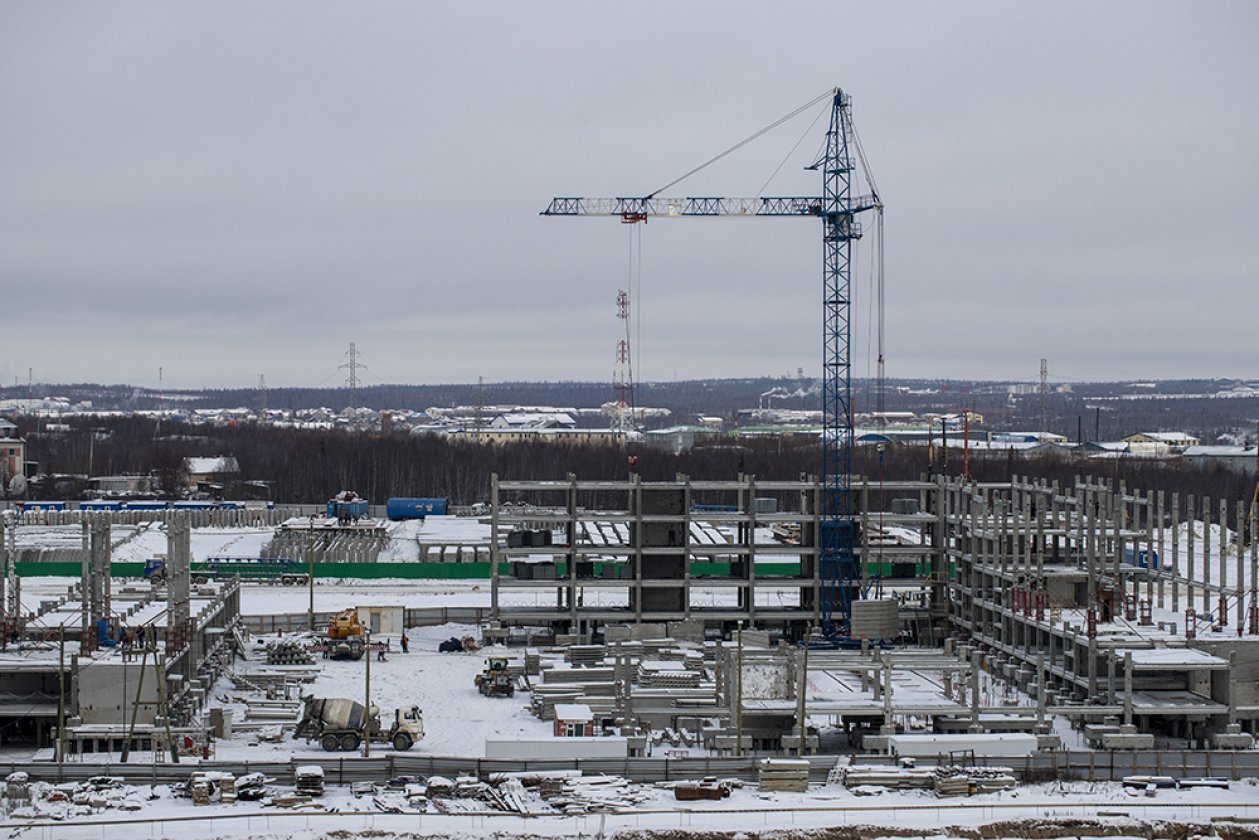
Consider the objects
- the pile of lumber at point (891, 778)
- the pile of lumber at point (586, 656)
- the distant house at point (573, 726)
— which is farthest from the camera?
the pile of lumber at point (586, 656)

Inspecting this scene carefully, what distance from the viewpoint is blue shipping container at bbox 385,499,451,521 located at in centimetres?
9862

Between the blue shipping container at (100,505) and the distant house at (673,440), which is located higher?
the distant house at (673,440)

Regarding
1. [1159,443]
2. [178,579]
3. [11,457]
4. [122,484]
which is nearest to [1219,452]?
[1159,443]

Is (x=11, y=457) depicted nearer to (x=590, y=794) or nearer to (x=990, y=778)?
(x=590, y=794)

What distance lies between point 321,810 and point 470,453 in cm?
10501

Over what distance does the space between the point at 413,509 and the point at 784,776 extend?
2630 inches

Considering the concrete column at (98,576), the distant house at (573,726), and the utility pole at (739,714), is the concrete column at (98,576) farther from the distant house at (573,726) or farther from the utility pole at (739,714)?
the utility pole at (739,714)

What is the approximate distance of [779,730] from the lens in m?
39.7

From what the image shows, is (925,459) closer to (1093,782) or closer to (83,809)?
Answer: (1093,782)

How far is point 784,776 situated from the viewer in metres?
34.2

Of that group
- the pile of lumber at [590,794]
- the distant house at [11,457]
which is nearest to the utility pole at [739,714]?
the pile of lumber at [590,794]

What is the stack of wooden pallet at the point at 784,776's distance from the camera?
34.1 metres

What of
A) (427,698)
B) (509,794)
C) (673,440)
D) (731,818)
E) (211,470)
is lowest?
(427,698)

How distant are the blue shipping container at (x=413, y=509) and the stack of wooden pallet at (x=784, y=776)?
66076 mm
